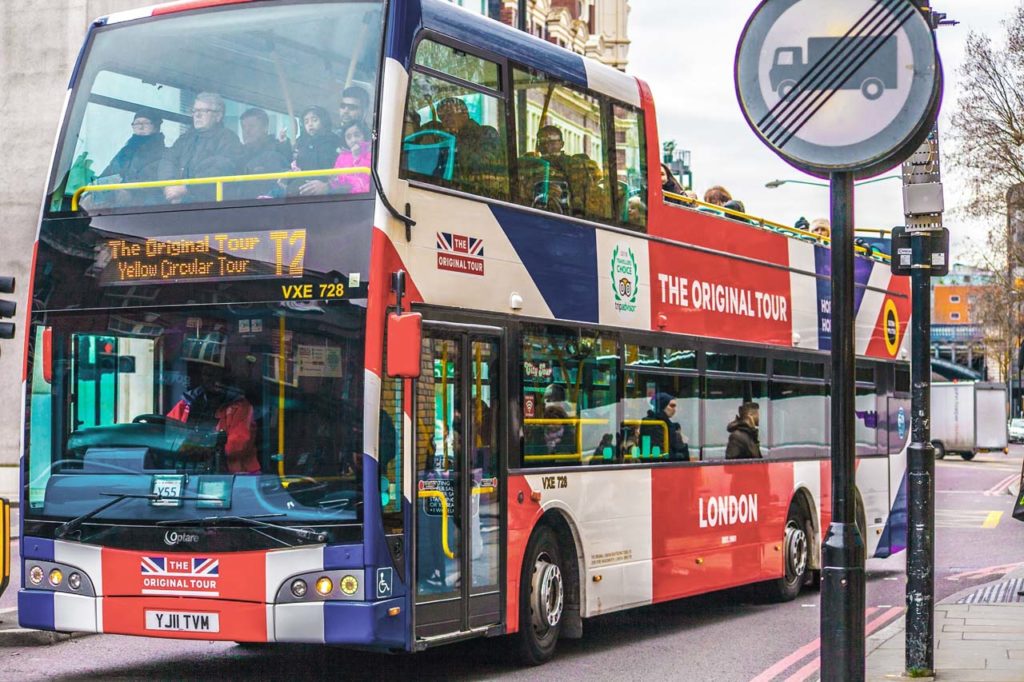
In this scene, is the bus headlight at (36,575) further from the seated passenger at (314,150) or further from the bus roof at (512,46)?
the bus roof at (512,46)

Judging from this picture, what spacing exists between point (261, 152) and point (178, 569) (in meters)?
2.49

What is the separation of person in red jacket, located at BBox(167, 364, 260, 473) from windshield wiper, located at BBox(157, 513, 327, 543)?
0.28 meters

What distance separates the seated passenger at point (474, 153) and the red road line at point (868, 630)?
3772 millimetres

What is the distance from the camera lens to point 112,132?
10.4m

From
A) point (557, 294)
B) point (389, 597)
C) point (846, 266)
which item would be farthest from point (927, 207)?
point (846, 266)

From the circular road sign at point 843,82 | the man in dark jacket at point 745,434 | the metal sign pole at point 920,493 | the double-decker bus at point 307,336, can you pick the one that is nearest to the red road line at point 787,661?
the metal sign pole at point 920,493

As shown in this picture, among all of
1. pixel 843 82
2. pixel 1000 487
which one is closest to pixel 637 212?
pixel 843 82

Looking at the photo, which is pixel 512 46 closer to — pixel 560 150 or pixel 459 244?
pixel 560 150

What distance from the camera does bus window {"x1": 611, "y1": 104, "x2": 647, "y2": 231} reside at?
1310cm

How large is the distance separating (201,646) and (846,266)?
861 cm

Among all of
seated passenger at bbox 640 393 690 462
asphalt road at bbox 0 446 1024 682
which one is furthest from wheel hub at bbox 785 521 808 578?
seated passenger at bbox 640 393 690 462

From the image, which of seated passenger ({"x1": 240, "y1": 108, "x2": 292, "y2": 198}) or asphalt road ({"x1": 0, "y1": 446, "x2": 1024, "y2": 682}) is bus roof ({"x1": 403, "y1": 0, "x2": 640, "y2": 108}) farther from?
asphalt road ({"x1": 0, "y1": 446, "x2": 1024, "y2": 682})

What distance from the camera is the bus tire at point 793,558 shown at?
1650 cm

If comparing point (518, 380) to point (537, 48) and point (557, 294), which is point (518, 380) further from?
point (537, 48)
